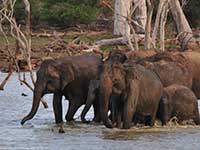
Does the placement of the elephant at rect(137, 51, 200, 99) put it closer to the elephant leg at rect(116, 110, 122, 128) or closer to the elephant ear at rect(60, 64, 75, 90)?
the elephant ear at rect(60, 64, 75, 90)

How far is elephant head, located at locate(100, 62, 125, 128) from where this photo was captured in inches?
655

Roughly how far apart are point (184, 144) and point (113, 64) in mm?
2120

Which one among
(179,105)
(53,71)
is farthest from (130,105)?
(53,71)

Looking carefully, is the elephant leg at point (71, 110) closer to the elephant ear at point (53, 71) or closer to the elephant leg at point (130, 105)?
the elephant ear at point (53, 71)

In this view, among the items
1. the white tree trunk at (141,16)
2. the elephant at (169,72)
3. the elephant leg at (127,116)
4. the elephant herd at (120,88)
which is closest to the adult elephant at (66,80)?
the elephant herd at (120,88)

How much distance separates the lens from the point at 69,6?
51.2 m

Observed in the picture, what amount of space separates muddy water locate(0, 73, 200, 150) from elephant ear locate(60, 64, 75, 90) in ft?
2.48

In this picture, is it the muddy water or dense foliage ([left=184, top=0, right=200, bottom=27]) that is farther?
dense foliage ([left=184, top=0, right=200, bottom=27])

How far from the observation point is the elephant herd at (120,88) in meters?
16.9

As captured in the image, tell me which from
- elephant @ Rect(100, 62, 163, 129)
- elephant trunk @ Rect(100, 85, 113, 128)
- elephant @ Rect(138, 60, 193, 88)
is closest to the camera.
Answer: elephant trunk @ Rect(100, 85, 113, 128)

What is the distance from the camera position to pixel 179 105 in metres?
18.0

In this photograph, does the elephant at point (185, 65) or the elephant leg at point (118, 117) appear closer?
the elephant leg at point (118, 117)

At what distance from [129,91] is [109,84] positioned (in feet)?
1.55

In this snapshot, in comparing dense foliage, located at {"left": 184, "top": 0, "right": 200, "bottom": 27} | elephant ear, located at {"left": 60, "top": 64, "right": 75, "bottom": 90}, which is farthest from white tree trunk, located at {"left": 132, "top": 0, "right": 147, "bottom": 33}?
elephant ear, located at {"left": 60, "top": 64, "right": 75, "bottom": 90}
